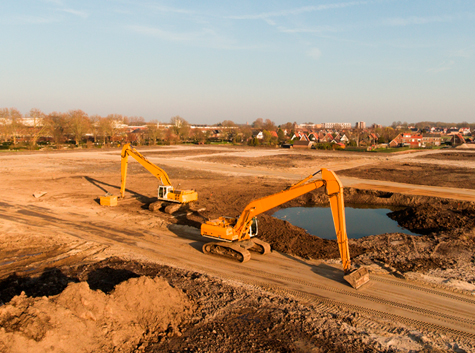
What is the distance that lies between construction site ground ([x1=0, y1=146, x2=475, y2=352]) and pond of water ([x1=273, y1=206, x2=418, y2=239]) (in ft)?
4.36

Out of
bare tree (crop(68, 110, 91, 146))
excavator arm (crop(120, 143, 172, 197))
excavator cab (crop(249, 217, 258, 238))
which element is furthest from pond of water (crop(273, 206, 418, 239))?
bare tree (crop(68, 110, 91, 146))

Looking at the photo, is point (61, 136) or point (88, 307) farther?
point (61, 136)

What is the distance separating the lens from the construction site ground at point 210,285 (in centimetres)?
802

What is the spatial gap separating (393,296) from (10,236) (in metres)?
16.6

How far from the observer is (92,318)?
8.02 metres

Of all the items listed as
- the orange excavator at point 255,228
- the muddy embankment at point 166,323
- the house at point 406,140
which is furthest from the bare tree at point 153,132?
the muddy embankment at point 166,323

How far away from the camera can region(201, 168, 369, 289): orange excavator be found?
10.6 meters

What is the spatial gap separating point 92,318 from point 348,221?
652 inches

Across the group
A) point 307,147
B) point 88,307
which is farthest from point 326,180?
point 307,147

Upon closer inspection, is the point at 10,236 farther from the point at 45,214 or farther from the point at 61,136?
the point at 61,136

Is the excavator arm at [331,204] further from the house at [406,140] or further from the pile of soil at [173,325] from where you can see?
the house at [406,140]

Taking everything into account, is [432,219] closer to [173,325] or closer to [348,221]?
[348,221]

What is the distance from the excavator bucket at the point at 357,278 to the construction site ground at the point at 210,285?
20 cm

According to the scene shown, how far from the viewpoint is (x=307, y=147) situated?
267 feet
